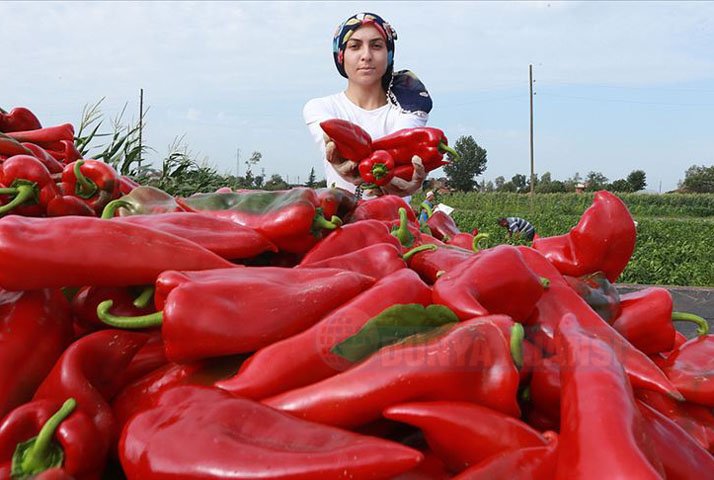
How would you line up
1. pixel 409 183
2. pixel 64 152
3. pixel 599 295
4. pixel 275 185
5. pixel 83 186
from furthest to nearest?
pixel 275 185
pixel 409 183
pixel 64 152
pixel 83 186
pixel 599 295

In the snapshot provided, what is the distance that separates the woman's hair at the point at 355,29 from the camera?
4.11 metres

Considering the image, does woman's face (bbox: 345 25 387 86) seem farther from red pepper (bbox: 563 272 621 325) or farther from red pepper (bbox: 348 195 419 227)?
red pepper (bbox: 563 272 621 325)

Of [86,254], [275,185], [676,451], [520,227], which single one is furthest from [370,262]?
[275,185]

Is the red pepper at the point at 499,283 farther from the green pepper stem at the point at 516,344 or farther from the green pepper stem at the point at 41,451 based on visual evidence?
the green pepper stem at the point at 41,451

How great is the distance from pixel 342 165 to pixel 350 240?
2.13 meters

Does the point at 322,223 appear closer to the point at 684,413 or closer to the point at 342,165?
the point at 684,413

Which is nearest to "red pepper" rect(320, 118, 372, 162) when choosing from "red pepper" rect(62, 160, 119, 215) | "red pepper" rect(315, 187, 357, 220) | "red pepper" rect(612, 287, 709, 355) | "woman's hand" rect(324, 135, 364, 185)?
"woman's hand" rect(324, 135, 364, 185)

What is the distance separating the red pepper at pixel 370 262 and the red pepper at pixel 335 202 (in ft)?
0.76

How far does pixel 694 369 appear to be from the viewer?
1270 millimetres

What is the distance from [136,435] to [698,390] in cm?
100

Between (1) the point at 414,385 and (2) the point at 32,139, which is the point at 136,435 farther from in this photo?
(2) the point at 32,139

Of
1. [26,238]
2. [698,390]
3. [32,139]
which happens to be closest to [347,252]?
[26,238]

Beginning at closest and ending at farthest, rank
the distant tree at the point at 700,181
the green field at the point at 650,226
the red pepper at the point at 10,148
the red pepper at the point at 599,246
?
the red pepper at the point at 599,246, the red pepper at the point at 10,148, the green field at the point at 650,226, the distant tree at the point at 700,181

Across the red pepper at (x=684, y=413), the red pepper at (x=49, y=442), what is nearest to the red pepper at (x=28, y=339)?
the red pepper at (x=49, y=442)
